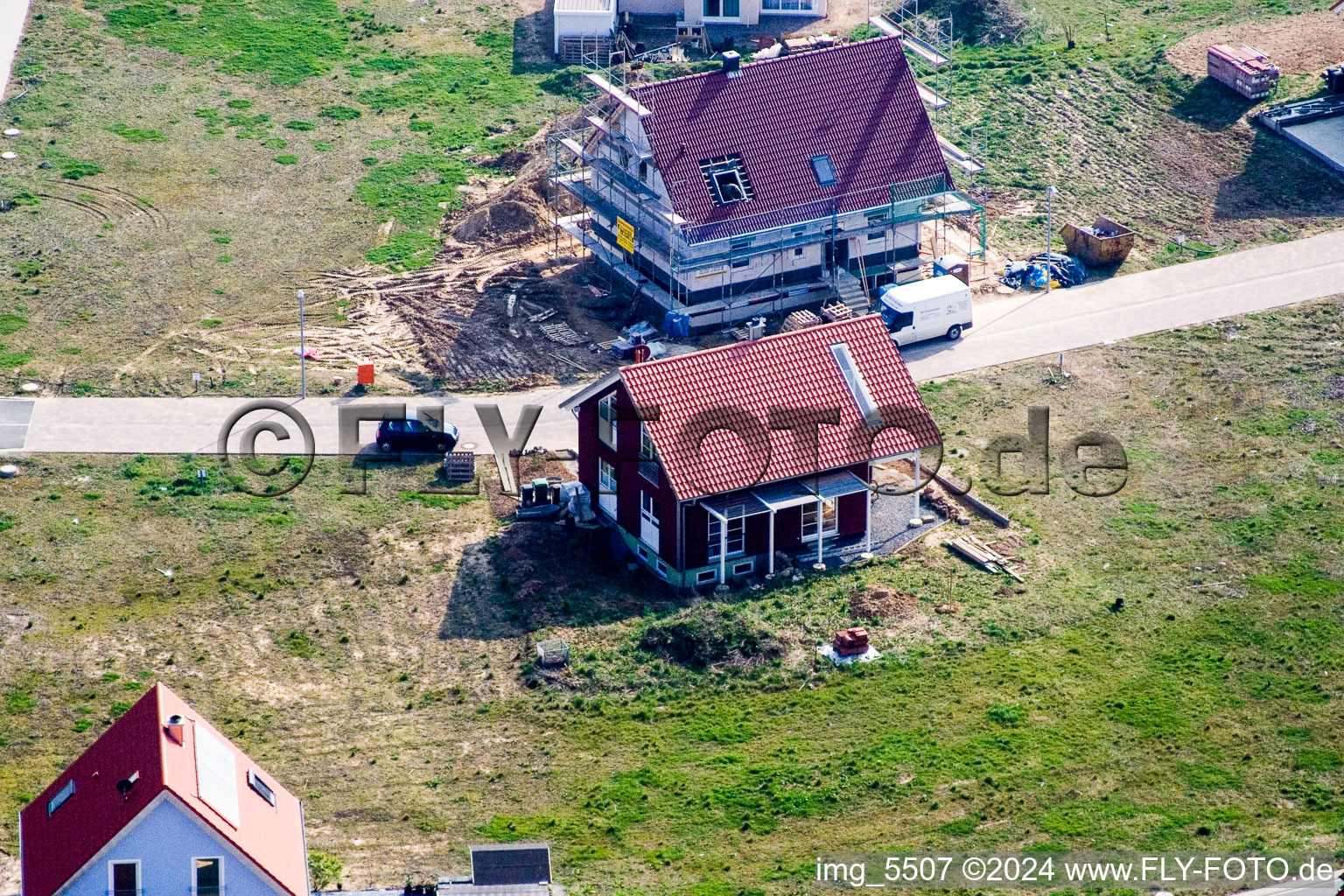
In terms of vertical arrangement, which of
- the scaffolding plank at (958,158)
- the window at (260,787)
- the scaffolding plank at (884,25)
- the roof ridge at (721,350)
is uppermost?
the scaffolding plank at (884,25)

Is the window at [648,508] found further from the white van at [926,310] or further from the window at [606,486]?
the white van at [926,310]

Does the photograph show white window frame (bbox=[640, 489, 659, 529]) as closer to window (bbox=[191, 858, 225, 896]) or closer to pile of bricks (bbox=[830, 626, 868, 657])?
pile of bricks (bbox=[830, 626, 868, 657])

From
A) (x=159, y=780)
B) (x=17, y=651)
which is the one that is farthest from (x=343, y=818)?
(x=17, y=651)

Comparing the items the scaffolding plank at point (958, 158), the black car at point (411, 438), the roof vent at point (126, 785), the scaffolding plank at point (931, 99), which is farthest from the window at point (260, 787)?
the scaffolding plank at point (931, 99)

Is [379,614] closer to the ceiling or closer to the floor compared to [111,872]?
closer to the floor

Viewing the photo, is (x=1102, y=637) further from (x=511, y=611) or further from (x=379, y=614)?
(x=379, y=614)

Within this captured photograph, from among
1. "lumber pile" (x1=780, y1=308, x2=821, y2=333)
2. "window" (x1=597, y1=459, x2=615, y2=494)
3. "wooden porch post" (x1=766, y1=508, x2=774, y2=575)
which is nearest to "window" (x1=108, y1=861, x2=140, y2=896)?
"window" (x1=597, y1=459, x2=615, y2=494)

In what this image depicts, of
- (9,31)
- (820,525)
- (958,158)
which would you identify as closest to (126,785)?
(820,525)
